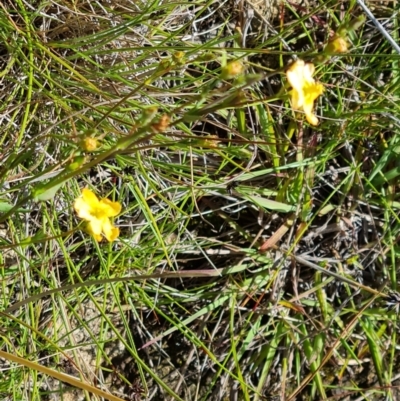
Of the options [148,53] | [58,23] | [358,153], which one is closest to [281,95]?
[148,53]

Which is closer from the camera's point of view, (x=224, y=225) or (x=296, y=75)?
(x=296, y=75)

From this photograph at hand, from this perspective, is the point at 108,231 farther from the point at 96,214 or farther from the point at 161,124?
the point at 161,124

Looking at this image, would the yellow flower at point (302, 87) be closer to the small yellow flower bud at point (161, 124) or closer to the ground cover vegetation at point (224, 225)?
the small yellow flower bud at point (161, 124)

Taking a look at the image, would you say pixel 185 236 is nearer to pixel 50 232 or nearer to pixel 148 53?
pixel 50 232

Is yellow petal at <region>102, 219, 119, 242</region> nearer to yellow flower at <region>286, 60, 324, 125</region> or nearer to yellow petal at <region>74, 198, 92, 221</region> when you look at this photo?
yellow petal at <region>74, 198, 92, 221</region>

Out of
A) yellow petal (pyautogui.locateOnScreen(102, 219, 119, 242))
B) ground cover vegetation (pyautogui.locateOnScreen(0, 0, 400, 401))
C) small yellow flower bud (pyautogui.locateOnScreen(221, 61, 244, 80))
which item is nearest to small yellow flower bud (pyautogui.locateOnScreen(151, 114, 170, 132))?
small yellow flower bud (pyautogui.locateOnScreen(221, 61, 244, 80))

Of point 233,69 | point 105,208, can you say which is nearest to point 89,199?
point 105,208

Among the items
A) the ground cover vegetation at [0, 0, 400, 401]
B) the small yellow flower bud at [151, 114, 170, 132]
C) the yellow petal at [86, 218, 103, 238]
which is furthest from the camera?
the ground cover vegetation at [0, 0, 400, 401]
